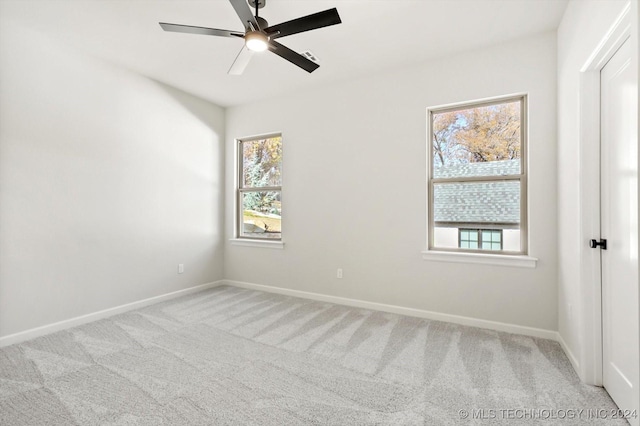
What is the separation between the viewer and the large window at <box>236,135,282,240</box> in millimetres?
4520

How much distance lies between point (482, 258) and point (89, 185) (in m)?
4.20

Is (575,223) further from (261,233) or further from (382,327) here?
(261,233)

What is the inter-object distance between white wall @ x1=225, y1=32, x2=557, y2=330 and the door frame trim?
76 cm

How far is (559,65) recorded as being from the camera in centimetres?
269

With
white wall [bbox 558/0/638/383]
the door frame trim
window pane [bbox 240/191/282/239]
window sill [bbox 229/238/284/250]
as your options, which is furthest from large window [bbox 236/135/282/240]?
the door frame trim

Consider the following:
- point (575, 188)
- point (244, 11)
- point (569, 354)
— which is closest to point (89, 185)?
point (244, 11)

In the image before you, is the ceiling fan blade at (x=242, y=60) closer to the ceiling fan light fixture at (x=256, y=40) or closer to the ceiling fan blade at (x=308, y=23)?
the ceiling fan light fixture at (x=256, y=40)

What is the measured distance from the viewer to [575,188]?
7.32 feet

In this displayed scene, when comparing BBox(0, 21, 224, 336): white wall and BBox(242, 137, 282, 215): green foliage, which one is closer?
BBox(0, 21, 224, 336): white wall

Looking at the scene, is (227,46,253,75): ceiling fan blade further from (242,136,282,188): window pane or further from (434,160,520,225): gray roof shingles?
(434,160,520,225): gray roof shingles

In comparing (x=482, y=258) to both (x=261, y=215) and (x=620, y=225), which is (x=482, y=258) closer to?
(x=620, y=225)

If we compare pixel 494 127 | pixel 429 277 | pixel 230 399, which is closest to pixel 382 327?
pixel 429 277

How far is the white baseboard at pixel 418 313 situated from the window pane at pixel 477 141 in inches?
59.6

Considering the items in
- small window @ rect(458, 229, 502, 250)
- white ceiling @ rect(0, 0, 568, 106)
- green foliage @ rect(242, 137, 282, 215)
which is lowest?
small window @ rect(458, 229, 502, 250)
